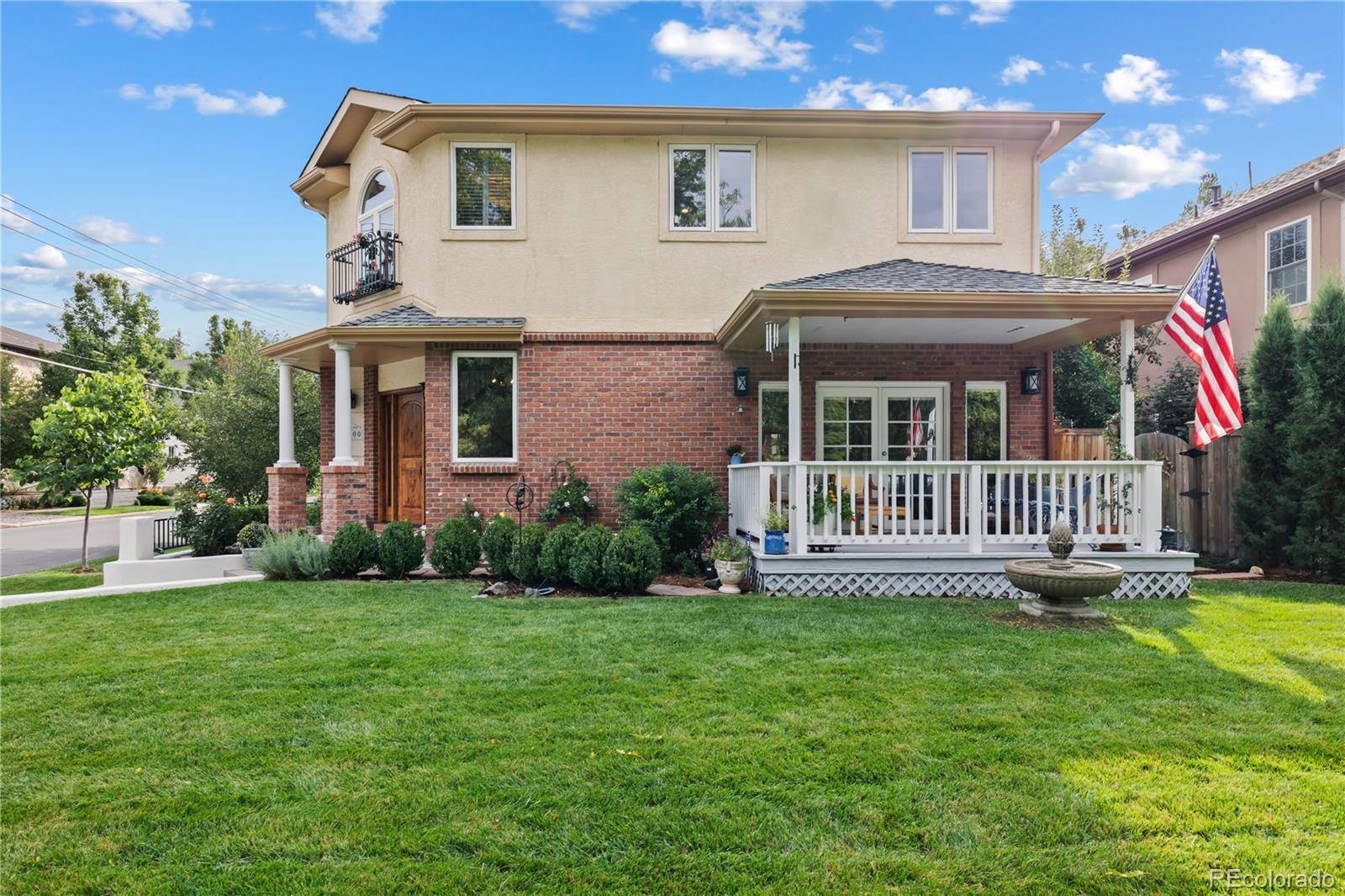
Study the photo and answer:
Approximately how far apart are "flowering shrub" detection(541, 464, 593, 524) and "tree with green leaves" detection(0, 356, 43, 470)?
28.2 metres

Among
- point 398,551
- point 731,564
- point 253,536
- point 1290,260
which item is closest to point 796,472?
point 731,564

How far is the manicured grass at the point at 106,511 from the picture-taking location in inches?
1061

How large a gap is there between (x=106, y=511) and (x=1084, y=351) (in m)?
35.0

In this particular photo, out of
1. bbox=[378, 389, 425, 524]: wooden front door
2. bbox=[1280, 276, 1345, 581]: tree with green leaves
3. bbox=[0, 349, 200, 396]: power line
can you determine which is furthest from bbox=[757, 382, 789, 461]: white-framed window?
bbox=[0, 349, 200, 396]: power line

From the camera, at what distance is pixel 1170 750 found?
12.4ft

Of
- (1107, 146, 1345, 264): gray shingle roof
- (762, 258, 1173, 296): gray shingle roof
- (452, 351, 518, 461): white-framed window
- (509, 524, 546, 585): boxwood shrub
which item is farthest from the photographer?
(1107, 146, 1345, 264): gray shingle roof

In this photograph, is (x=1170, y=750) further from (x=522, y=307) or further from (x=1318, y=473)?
(x=522, y=307)

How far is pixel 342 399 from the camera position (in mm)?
10516

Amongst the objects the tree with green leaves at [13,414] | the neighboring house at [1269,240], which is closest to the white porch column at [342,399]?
the neighboring house at [1269,240]

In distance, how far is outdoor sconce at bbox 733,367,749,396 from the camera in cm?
1052

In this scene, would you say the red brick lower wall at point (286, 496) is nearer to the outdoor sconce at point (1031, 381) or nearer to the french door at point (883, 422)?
the french door at point (883, 422)

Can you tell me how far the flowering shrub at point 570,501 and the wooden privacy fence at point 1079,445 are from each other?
22.3 ft

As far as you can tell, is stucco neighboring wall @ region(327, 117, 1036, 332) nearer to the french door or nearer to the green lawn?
the french door

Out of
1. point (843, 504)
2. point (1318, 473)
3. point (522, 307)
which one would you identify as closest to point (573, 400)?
point (522, 307)
